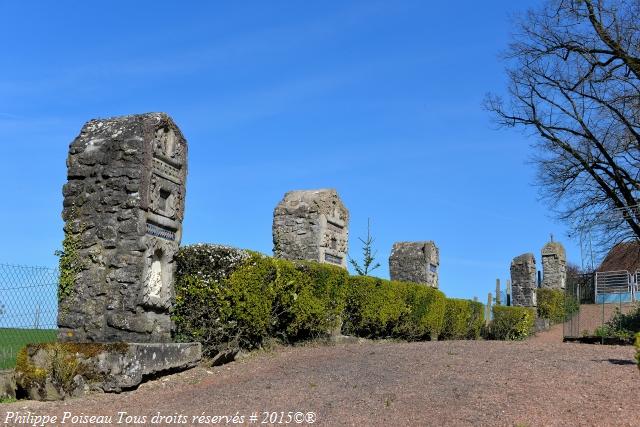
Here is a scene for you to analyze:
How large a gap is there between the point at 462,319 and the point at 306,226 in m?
5.84

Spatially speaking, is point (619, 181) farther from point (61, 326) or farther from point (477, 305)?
point (61, 326)

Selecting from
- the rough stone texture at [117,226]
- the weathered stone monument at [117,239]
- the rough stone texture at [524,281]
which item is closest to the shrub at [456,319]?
the weathered stone monument at [117,239]

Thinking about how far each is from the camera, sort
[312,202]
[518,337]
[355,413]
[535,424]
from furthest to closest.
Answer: [518,337], [312,202], [355,413], [535,424]

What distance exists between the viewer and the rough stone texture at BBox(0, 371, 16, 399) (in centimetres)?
833

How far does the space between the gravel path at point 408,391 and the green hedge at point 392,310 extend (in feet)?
11.4

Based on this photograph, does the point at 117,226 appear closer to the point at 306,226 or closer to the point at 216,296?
the point at 216,296

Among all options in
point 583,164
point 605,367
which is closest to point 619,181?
point 583,164

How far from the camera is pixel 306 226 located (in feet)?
49.4

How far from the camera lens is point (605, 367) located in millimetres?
9031

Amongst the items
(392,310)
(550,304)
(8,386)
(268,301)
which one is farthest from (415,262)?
(550,304)

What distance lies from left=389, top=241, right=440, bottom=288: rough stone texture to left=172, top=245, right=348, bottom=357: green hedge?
7.82m

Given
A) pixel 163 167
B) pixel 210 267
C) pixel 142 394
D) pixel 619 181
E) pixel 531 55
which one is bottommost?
pixel 142 394

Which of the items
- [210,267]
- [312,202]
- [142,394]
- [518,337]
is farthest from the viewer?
[518,337]

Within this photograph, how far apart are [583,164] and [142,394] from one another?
53.1ft
